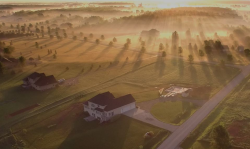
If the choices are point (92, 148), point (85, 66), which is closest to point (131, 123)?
point (92, 148)

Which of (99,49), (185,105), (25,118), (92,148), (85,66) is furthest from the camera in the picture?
(99,49)

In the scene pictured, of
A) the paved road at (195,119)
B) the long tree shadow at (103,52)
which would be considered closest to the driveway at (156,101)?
the paved road at (195,119)

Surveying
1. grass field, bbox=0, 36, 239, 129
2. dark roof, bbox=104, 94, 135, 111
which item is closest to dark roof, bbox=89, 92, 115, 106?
dark roof, bbox=104, 94, 135, 111

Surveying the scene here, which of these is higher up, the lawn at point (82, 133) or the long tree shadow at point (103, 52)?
the long tree shadow at point (103, 52)

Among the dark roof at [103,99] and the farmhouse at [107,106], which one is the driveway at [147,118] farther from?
the dark roof at [103,99]

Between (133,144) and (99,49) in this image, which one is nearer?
(133,144)

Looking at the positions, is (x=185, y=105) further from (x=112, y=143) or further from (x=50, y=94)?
(x=50, y=94)

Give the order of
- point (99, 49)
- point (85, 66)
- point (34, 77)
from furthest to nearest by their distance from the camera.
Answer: point (99, 49)
point (85, 66)
point (34, 77)
